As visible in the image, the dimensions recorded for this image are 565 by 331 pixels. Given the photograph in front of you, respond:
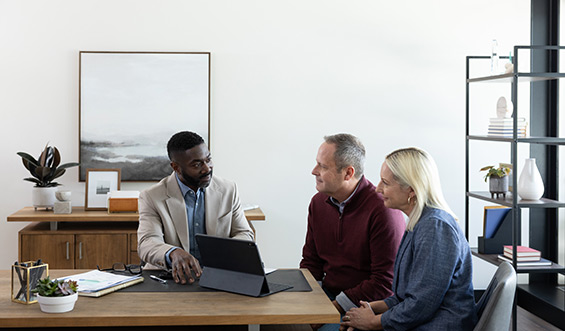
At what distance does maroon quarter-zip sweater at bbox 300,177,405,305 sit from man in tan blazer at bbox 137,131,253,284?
0.36 metres

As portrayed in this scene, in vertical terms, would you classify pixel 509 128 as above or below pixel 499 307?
above

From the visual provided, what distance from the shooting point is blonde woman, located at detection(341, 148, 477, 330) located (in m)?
2.26

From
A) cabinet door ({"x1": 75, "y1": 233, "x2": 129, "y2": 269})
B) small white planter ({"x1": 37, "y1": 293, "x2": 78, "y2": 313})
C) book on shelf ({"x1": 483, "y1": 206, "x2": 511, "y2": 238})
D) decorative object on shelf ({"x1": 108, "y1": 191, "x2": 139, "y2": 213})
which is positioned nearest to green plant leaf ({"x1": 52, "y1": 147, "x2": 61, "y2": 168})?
decorative object on shelf ({"x1": 108, "y1": 191, "x2": 139, "y2": 213})

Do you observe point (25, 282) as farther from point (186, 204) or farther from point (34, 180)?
point (34, 180)

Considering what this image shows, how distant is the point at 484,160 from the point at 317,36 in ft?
5.32

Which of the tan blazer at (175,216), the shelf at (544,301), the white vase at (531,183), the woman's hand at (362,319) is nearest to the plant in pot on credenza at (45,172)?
the tan blazer at (175,216)

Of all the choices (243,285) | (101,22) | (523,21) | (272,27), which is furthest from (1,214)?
(523,21)

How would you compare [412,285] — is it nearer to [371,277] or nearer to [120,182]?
[371,277]

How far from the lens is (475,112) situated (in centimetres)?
496

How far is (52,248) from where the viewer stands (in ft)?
13.9

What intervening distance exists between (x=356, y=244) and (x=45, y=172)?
2.48m

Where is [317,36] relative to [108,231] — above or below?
above

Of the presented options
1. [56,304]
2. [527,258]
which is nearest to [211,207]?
[56,304]

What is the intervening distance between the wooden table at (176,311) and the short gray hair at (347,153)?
723mm
